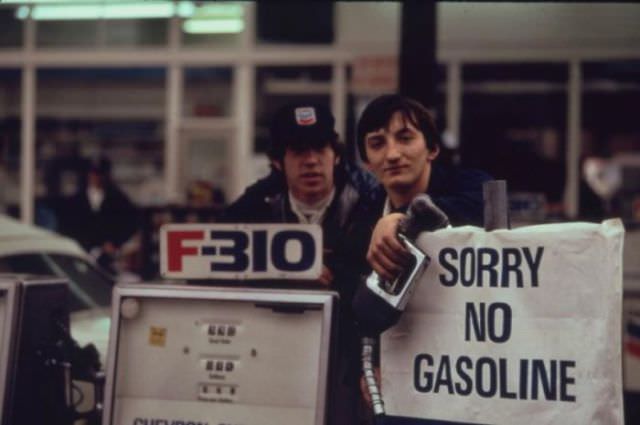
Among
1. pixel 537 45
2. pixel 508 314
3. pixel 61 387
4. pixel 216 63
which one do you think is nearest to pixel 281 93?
pixel 216 63

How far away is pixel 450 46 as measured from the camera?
14562 millimetres

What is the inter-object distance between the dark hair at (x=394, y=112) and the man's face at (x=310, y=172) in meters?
0.66

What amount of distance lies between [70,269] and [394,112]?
290cm

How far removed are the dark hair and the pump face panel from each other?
28.6 inches

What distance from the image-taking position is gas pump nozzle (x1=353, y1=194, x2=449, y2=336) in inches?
145

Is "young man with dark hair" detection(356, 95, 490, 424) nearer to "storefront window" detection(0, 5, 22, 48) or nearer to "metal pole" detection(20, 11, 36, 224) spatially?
"metal pole" detection(20, 11, 36, 224)

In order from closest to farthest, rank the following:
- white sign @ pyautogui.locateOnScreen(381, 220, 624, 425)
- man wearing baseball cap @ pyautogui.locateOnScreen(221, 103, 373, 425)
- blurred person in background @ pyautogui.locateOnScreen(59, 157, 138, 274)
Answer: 1. white sign @ pyautogui.locateOnScreen(381, 220, 624, 425)
2. man wearing baseball cap @ pyautogui.locateOnScreen(221, 103, 373, 425)
3. blurred person in background @ pyautogui.locateOnScreen(59, 157, 138, 274)

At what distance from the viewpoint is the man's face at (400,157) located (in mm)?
4141

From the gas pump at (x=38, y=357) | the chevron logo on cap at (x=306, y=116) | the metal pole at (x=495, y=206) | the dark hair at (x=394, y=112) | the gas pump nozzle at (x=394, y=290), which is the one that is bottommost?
the gas pump at (x=38, y=357)

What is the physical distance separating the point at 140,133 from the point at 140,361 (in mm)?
11983

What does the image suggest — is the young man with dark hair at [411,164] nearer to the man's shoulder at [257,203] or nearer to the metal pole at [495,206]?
the metal pole at [495,206]

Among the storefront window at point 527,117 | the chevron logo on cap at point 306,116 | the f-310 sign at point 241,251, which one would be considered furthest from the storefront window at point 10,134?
the f-310 sign at point 241,251

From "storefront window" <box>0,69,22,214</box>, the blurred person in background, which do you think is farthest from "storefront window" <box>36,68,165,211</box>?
the blurred person in background

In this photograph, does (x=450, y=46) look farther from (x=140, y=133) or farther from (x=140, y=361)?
(x=140, y=361)
